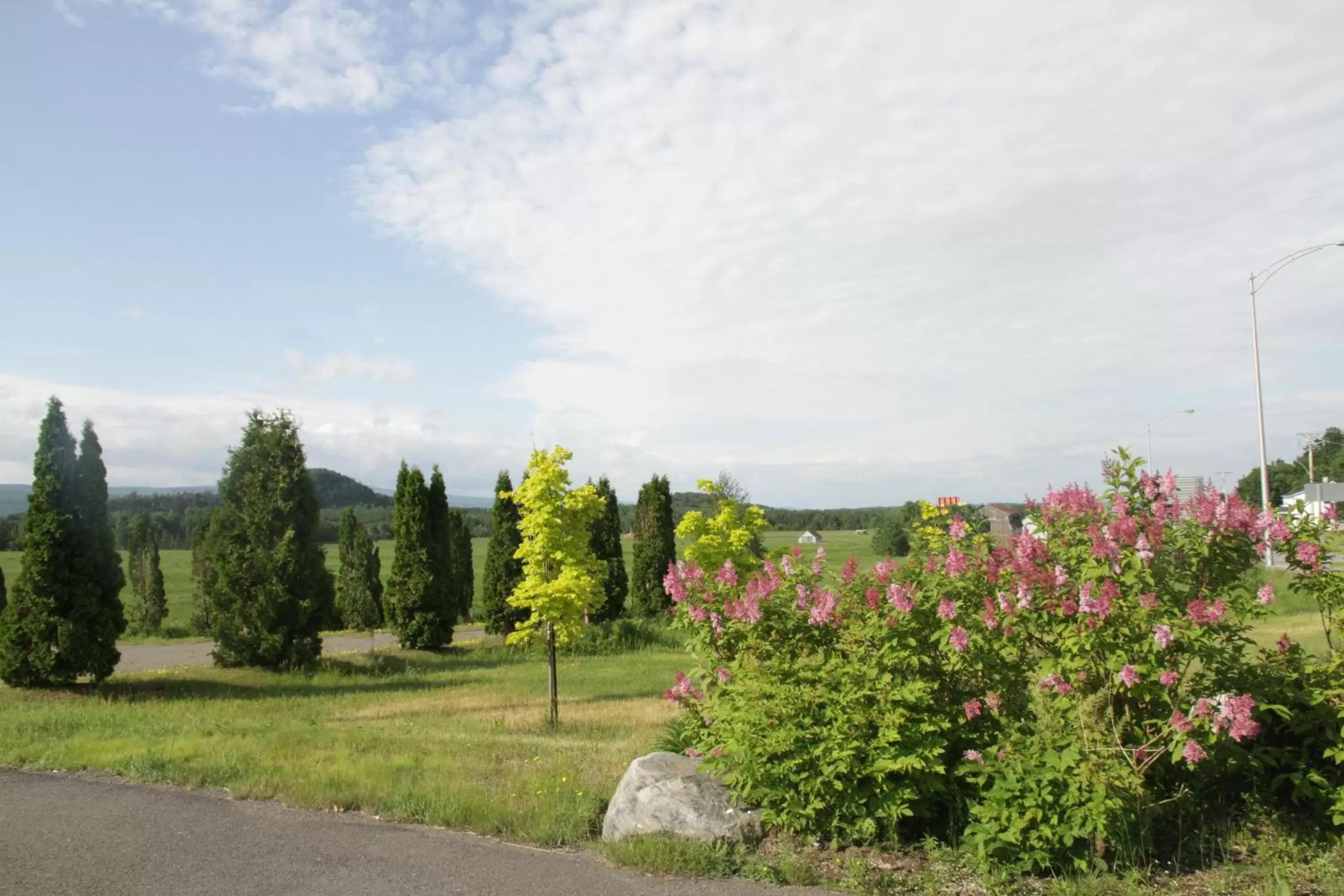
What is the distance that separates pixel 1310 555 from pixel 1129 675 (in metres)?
1.73

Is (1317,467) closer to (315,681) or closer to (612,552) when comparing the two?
(612,552)

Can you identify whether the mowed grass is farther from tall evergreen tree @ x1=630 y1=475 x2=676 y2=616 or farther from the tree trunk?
tall evergreen tree @ x1=630 y1=475 x2=676 y2=616

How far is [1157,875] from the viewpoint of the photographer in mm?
4809

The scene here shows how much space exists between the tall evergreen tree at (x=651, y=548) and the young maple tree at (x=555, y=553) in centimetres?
1910

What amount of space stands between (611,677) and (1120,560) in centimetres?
1438

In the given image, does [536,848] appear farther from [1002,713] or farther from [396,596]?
[396,596]

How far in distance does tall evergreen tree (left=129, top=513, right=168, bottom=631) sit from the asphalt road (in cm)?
4087

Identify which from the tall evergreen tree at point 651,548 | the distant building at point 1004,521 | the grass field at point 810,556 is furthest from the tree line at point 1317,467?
the distant building at point 1004,521

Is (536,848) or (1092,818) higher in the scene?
(1092,818)

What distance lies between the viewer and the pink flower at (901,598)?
5.20 meters

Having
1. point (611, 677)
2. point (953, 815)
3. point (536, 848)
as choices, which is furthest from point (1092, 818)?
point (611, 677)

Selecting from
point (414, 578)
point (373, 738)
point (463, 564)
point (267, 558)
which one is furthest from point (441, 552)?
point (373, 738)

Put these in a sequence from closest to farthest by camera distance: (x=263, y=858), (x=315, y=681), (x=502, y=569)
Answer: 1. (x=263, y=858)
2. (x=315, y=681)
3. (x=502, y=569)

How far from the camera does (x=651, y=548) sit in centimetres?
3177
